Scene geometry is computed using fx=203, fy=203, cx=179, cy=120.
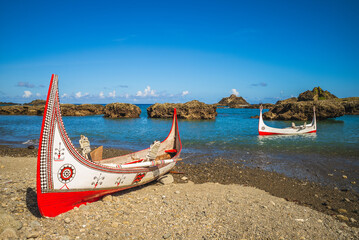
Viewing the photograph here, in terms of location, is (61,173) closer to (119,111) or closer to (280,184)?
(280,184)

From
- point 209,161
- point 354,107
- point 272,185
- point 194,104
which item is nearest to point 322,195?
point 272,185

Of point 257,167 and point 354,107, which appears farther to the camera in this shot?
point 354,107

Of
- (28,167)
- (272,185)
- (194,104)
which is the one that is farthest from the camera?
(194,104)

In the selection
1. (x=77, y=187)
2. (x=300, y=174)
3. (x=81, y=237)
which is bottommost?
(x=300, y=174)

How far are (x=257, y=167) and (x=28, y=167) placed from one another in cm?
1504

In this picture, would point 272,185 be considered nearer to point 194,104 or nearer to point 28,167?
point 28,167

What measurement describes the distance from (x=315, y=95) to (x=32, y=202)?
115 m

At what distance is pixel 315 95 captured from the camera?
9706cm

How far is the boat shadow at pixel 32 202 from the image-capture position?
665cm

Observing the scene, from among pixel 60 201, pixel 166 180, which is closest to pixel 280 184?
pixel 166 180

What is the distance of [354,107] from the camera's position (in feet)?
238

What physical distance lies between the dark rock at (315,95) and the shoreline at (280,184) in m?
98.0

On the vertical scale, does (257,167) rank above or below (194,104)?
below

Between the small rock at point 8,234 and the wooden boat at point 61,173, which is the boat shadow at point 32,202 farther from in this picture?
the small rock at point 8,234
